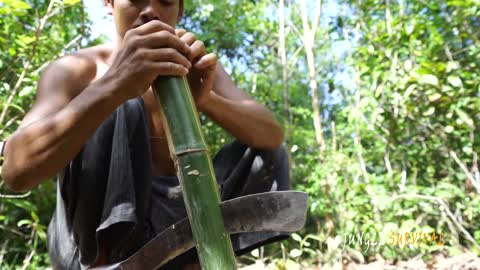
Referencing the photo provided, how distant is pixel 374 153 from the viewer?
3.69m

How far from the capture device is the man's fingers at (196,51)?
2.86 ft

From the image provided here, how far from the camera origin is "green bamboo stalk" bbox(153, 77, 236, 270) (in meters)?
0.67

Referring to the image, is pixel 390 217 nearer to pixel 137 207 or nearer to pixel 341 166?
pixel 341 166

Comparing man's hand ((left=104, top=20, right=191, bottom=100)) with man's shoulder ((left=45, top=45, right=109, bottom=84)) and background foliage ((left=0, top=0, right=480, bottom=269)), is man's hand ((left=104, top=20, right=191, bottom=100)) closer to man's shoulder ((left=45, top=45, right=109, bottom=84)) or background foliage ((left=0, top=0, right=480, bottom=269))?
man's shoulder ((left=45, top=45, right=109, bottom=84))

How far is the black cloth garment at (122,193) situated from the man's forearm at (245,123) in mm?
25

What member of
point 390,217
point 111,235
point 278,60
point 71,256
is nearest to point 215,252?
point 111,235

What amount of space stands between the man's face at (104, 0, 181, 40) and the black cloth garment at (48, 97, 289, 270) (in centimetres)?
16

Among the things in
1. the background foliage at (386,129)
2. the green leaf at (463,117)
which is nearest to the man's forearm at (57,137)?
the background foliage at (386,129)

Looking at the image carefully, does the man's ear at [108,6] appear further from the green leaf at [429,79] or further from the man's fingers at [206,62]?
the green leaf at [429,79]

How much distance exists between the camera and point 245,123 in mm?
1088

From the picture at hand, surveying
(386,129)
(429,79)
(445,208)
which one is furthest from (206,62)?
(386,129)

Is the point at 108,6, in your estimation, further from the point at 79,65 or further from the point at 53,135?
the point at 53,135

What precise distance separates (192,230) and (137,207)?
0.94ft

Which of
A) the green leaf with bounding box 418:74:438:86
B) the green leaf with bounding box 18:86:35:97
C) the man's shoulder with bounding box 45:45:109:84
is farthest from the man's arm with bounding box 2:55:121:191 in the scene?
the green leaf with bounding box 418:74:438:86
